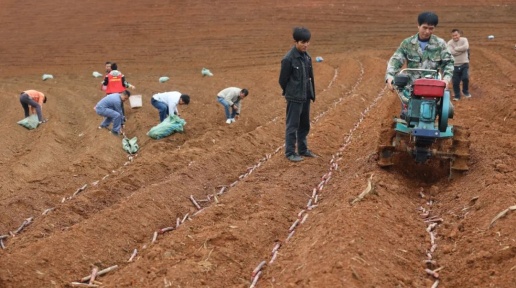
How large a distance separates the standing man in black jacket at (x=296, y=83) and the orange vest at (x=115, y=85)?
6551 mm

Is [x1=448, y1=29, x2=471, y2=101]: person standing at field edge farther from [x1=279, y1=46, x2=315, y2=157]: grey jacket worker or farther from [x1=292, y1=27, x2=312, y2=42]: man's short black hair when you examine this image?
[x1=292, y1=27, x2=312, y2=42]: man's short black hair

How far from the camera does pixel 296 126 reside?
8.70 meters

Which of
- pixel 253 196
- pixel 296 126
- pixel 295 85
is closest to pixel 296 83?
pixel 295 85

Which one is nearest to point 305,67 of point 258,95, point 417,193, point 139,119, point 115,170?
point 417,193

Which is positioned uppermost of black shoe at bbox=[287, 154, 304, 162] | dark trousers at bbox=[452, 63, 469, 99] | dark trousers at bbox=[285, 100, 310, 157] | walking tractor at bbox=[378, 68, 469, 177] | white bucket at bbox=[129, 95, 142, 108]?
walking tractor at bbox=[378, 68, 469, 177]

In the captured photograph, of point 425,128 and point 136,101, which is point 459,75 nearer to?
point 136,101

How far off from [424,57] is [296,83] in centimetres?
175

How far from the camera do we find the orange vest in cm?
1430

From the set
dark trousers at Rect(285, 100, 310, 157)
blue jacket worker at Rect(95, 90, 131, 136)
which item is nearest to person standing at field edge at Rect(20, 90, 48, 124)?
blue jacket worker at Rect(95, 90, 131, 136)

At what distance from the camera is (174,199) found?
7555 mm

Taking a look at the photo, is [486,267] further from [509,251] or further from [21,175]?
[21,175]

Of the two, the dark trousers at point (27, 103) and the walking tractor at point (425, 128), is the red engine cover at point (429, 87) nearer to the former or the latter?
the walking tractor at point (425, 128)

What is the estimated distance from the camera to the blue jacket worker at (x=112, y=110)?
1264 centimetres

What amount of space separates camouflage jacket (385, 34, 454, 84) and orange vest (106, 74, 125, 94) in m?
8.12
